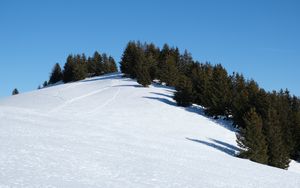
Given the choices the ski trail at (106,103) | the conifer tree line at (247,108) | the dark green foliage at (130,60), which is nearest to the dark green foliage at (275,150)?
the conifer tree line at (247,108)

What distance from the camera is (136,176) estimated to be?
61.4ft

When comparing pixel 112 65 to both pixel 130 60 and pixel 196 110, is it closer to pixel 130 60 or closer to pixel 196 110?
pixel 130 60

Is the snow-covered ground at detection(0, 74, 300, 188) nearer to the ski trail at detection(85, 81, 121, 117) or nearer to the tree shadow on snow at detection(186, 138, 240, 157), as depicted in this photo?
the tree shadow on snow at detection(186, 138, 240, 157)

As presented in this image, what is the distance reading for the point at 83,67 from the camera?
115m

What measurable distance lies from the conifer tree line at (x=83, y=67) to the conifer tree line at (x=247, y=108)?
1097 inches

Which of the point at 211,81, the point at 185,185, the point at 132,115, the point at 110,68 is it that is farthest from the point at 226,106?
the point at 110,68

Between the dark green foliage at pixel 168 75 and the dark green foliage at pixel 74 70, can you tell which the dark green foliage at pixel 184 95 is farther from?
the dark green foliage at pixel 74 70

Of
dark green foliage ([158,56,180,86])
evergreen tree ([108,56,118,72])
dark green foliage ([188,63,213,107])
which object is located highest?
evergreen tree ([108,56,118,72])

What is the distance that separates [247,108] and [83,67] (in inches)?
2623

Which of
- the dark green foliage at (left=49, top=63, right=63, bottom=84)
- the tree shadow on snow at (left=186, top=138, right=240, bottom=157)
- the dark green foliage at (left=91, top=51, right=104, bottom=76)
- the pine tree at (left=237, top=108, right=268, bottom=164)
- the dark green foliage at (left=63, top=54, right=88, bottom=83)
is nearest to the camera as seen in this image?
the pine tree at (left=237, top=108, right=268, bottom=164)

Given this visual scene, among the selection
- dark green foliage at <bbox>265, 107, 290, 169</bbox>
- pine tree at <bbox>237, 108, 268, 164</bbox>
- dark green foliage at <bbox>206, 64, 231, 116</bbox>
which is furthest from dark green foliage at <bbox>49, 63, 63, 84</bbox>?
pine tree at <bbox>237, 108, 268, 164</bbox>

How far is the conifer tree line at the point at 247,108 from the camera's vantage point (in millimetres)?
40125

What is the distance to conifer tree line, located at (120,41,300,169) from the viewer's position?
4012cm

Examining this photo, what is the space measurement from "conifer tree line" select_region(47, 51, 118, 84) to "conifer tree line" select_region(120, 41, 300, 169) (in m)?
27.9
